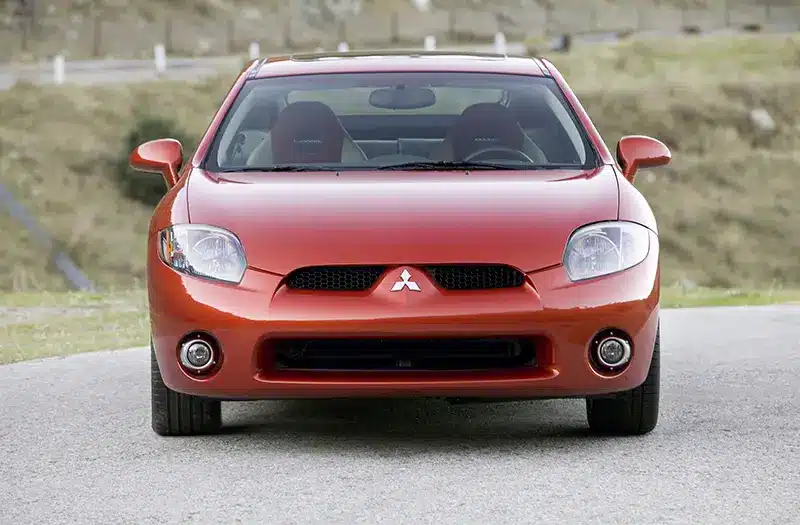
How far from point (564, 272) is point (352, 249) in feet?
2.45

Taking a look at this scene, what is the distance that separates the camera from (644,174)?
36.5 meters

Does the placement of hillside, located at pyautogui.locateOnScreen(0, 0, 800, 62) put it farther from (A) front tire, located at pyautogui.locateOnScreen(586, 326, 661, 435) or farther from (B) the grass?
(A) front tire, located at pyautogui.locateOnScreen(586, 326, 661, 435)

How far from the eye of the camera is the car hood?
5.93 meters

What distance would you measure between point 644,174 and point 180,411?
30.7 meters

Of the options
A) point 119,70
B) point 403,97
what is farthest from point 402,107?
point 119,70

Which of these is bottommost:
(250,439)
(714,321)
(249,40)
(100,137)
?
(249,40)

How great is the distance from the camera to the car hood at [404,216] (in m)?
5.93

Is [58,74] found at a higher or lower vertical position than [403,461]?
lower

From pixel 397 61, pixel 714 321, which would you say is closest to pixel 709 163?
pixel 714 321

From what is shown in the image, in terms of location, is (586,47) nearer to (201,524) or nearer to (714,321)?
(714,321)

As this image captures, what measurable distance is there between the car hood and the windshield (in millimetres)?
381

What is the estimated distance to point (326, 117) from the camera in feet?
23.8

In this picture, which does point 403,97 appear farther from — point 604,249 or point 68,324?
point 68,324

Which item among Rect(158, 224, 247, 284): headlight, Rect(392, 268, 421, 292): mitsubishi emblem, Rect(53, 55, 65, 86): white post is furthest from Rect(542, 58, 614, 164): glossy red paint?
Rect(53, 55, 65, 86): white post
